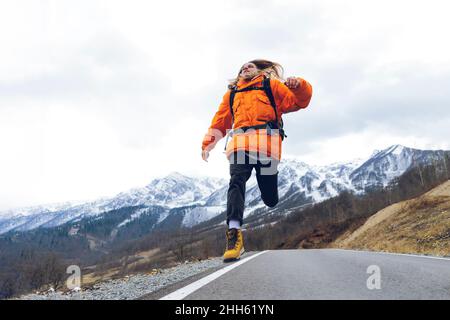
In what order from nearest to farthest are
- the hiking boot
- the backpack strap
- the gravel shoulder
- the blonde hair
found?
the gravel shoulder → the hiking boot → the backpack strap → the blonde hair

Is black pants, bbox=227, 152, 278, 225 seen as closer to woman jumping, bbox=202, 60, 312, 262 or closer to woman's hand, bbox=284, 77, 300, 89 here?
woman jumping, bbox=202, 60, 312, 262

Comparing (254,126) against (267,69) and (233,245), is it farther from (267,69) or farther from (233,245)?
(233,245)

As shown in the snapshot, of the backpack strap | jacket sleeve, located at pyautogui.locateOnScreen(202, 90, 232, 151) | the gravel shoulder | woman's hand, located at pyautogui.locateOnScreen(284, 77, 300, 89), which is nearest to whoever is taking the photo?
the gravel shoulder

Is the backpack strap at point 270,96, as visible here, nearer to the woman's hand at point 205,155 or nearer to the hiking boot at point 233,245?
the woman's hand at point 205,155

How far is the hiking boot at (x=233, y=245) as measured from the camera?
5590mm

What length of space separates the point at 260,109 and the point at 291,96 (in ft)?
1.74

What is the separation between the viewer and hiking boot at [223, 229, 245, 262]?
18.3 ft

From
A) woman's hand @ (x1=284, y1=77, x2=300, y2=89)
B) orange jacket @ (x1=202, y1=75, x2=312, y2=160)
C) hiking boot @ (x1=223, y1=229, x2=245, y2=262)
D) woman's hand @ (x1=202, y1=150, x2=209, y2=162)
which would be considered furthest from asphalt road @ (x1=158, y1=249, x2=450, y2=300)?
woman's hand @ (x1=284, y1=77, x2=300, y2=89)

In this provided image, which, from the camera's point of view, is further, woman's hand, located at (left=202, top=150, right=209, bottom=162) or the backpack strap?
woman's hand, located at (left=202, top=150, right=209, bottom=162)

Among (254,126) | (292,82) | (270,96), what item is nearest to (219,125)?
(254,126)

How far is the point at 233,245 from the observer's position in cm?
582

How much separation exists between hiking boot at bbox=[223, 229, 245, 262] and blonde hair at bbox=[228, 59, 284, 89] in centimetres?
237
